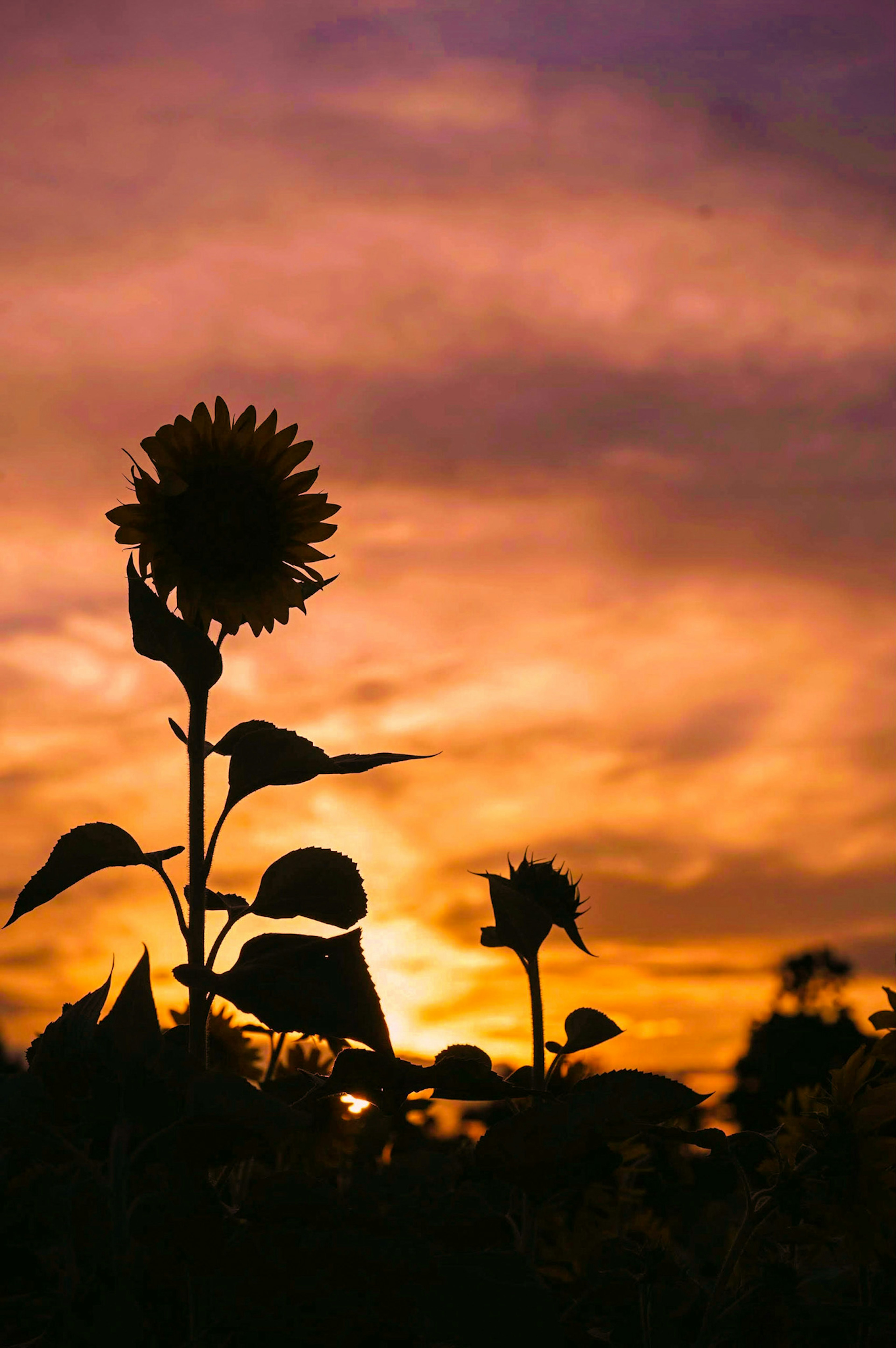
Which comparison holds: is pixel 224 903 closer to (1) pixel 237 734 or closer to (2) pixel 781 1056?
(1) pixel 237 734

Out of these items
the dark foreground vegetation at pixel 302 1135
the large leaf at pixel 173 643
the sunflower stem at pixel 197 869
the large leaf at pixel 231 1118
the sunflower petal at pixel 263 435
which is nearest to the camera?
the large leaf at pixel 231 1118

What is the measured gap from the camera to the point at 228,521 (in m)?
2.63

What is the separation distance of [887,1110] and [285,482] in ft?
5.73

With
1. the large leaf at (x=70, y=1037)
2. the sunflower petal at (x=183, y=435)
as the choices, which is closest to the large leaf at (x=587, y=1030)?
the large leaf at (x=70, y=1037)

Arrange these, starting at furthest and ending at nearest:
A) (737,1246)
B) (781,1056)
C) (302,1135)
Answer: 1. (781,1056)
2. (302,1135)
3. (737,1246)

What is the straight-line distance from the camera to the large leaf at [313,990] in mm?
1826

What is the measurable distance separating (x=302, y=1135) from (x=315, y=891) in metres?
1.51

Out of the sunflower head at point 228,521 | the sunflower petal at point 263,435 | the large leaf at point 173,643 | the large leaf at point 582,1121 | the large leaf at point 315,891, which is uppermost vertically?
the sunflower petal at point 263,435

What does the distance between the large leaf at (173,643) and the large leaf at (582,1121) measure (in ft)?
2.87

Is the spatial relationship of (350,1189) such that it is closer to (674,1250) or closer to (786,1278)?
(786,1278)

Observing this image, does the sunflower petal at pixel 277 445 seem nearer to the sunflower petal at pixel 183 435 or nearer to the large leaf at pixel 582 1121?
the sunflower petal at pixel 183 435

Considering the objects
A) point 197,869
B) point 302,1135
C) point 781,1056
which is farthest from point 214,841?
point 781,1056

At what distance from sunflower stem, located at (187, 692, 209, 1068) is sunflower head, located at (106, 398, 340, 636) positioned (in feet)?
1.22

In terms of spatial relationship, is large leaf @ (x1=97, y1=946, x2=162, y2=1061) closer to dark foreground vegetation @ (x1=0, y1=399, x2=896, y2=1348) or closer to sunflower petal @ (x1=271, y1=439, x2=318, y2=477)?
dark foreground vegetation @ (x1=0, y1=399, x2=896, y2=1348)
